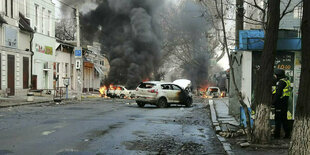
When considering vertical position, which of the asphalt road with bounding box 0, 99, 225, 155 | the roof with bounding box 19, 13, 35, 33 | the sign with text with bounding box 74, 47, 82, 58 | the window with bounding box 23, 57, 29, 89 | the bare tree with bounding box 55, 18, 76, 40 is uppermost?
the bare tree with bounding box 55, 18, 76, 40

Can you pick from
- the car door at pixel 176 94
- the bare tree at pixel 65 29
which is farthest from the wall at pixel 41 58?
the bare tree at pixel 65 29

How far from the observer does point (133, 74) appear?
3944 centimetres

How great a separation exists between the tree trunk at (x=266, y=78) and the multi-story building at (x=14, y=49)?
22.8m

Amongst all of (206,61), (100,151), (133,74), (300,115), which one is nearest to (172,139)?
(100,151)

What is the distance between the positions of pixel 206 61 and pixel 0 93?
99.6 feet

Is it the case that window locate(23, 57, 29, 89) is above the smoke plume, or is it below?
below

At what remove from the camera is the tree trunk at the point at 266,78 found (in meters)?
8.67

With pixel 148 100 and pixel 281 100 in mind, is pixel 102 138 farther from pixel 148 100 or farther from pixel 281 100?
pixel 148 100

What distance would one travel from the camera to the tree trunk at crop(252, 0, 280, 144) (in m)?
8.67

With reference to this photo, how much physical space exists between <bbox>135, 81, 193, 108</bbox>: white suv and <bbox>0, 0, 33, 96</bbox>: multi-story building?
11.1m

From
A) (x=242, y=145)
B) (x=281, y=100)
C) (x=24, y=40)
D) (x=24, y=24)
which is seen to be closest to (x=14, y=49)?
(x=24, y=40)

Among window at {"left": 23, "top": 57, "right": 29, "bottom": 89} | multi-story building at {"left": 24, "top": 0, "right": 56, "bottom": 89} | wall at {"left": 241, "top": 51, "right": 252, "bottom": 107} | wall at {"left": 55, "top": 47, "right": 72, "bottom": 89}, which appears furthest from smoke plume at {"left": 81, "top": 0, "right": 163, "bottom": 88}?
wall at {"left": 241, "top": 51, "right": 252, "bottom": 107}

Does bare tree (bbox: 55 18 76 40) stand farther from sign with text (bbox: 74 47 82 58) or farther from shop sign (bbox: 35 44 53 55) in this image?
sign with text (bbox: 74 47 82 58)

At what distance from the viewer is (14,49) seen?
3011 centimetres
